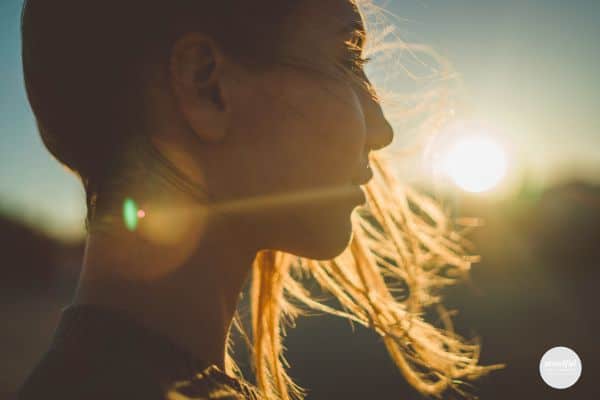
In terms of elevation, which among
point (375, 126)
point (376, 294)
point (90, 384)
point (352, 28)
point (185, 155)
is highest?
point (352, 28)

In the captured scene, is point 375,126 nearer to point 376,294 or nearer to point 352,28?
point 352,28

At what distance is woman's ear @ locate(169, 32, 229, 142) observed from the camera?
1.40 meters

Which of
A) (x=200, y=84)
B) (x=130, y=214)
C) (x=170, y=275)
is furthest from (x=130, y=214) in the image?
(x=200, y=84)

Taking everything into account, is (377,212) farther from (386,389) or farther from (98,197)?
(386,389)

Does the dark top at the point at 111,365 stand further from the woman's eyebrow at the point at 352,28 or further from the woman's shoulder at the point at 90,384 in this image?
the woman's eyebrow at the point at 352,28

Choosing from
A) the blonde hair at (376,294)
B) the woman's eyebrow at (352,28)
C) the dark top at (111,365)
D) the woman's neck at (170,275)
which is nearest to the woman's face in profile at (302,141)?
the woman's eyebrow at (352,28)

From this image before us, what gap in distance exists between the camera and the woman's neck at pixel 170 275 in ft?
4.36

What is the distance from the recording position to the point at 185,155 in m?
1.45

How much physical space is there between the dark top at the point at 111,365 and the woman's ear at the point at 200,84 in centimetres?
52

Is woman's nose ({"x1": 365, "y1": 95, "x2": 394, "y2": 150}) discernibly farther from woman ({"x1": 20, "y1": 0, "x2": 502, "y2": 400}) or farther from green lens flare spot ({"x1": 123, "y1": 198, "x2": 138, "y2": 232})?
green lens flare spot ({"x1": 123, "y1": 198, "x2": 138, "y2": 232})

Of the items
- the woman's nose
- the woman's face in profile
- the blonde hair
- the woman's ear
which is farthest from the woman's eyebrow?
the blonde hair

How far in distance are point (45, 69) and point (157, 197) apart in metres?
0.44

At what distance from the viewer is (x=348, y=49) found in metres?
1.70

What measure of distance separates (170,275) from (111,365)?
30 cm
